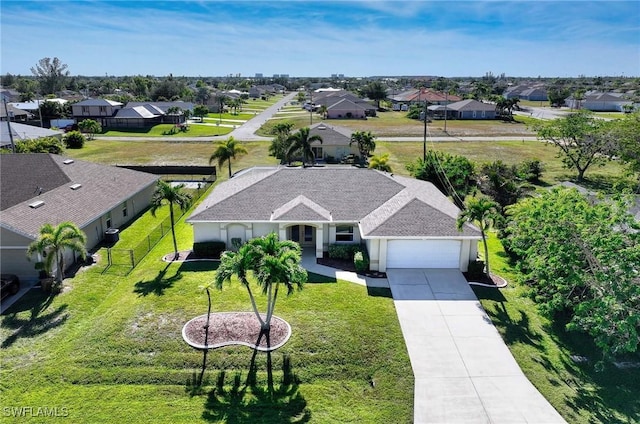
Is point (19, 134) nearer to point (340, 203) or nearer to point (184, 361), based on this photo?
point (340, 203)

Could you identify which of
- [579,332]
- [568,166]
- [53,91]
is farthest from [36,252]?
[53,91]

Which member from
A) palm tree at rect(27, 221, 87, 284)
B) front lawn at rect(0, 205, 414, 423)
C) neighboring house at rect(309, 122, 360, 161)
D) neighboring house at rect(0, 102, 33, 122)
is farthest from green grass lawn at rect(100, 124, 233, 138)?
front lawn at rect(0, 205, 414, 423)

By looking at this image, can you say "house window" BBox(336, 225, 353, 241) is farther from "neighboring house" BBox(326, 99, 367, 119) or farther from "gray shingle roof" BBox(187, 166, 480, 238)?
"neighboring house" BBox(326, 99, 367, 119)

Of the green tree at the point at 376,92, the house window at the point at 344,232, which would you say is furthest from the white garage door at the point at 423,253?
the green tree at the point at 376,92

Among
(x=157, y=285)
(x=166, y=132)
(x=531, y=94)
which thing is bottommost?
(x=157, y=285)

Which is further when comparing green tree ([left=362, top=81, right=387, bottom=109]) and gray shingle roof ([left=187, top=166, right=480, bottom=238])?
green tree ([left=362, top=81, right=387, bottom=109])

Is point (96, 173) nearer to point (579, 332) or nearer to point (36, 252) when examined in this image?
point (36, 252)

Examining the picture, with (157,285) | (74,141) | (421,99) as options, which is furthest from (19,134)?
(421,99)
